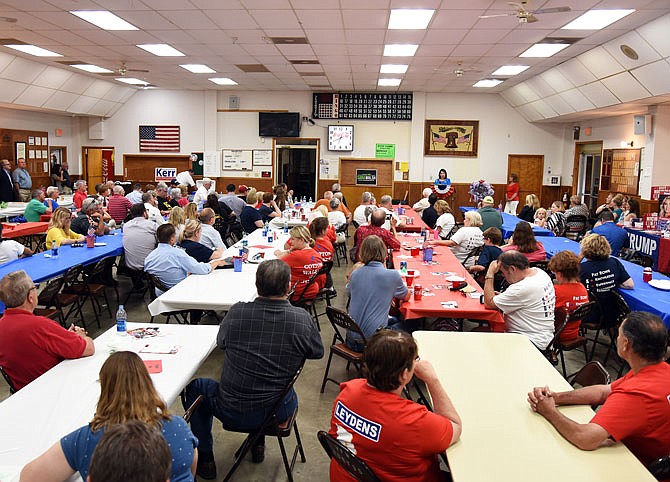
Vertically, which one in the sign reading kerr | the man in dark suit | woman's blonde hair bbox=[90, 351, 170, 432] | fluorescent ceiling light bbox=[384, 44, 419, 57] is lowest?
woman's blonde hair bbox=[90, 351, 170, 432]

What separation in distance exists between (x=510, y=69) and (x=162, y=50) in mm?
7509

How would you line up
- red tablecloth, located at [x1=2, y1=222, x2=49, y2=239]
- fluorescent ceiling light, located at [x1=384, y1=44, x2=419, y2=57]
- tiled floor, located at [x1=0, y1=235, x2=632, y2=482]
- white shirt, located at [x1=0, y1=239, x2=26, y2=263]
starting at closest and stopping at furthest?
1. tiled floor, located at [x1=0, y1=235, x2=632, y2=482]
2. white shirt, located at [x1=0, y1=239, x2=26, y2=263]
3. red tablecloth, located at [x1=2, y1=222, x2=49, y2=239]
4. fluorescent ceiling light, located at [x1=384, y1=44, x2=419, y2=57]

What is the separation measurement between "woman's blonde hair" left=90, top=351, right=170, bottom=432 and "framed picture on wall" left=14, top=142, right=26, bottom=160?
14.9 metres

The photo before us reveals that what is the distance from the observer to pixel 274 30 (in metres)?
8.61

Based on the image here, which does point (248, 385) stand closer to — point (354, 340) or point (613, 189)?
point (354, 340)

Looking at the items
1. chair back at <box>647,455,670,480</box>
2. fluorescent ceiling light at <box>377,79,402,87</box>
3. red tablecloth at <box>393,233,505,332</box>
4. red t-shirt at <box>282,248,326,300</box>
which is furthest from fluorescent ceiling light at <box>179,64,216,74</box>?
chair back at <box>647,455,670,480</box>

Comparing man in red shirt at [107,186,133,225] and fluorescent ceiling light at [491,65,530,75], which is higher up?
fluorescent ceiling light at [491,65,530,75]

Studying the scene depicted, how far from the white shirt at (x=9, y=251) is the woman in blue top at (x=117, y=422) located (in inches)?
190

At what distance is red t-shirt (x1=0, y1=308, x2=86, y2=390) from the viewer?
309 cm

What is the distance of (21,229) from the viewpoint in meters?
8.42

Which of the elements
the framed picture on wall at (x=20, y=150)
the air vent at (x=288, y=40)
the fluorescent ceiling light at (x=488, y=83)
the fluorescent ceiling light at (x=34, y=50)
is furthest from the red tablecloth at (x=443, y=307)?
the framed picture on wall at (x=20, y=150)

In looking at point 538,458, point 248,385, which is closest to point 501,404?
point 538,458

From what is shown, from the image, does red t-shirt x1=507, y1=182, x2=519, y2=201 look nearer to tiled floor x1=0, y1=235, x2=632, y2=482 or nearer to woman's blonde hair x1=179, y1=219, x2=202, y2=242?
tiled floor x1=0, y1=235, x2=632, y2=482

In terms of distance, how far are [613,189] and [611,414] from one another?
1198cm
